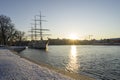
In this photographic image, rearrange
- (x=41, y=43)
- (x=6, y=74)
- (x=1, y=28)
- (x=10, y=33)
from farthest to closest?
(x=41, y=43) < (x=10, y=33) < (x=1, y=28) < (x=6, y=74)

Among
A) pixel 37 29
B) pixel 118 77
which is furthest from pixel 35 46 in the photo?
pixel 118 77

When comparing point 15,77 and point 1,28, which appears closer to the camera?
point 15,77

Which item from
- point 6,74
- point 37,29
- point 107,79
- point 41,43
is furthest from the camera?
point 37,29

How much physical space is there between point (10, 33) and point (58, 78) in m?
72.4

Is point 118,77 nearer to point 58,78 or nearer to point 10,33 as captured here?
point 58,78

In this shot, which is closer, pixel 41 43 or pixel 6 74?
pixel 6 74

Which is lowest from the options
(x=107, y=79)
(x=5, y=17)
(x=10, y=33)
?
(x=107, y=79)

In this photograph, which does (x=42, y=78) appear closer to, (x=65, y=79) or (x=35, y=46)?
(x=65, y=79)

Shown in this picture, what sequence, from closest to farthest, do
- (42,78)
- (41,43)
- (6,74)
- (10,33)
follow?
1. (42,78)
2. (6,74)
3. (10,33)
4. (41,43)

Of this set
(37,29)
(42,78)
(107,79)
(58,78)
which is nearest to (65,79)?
(58,78)

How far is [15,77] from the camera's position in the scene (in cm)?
1241

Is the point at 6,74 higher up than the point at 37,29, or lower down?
lower down

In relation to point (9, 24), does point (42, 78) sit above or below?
below

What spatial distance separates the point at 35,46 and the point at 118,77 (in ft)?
305
